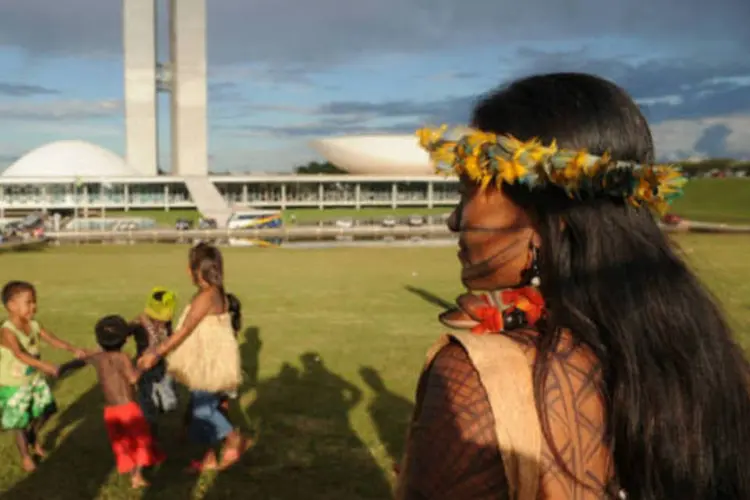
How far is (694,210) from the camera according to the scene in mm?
49750

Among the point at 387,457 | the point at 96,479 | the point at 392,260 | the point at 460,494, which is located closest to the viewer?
the point at 460,494

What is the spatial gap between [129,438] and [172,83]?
72.9 metres

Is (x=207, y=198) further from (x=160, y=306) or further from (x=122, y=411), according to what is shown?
(x=122, y=411)

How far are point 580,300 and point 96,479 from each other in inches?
169

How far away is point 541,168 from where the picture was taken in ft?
3.89

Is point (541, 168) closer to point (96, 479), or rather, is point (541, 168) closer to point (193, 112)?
point (96, 479)

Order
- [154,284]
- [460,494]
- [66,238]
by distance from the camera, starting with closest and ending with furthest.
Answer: [460,494], [154,284], [66,238]

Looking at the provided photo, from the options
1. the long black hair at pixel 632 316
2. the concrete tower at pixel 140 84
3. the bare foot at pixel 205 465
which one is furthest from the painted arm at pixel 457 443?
the concrete tower at pixel 140 84

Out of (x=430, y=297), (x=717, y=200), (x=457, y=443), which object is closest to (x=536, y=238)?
(x=457, y=443)

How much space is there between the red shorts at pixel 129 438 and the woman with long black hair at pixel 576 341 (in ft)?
12.5

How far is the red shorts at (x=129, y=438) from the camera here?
460 cm

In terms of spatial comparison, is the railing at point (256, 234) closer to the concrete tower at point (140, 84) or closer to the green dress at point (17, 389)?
the green dress at point (17, 389)

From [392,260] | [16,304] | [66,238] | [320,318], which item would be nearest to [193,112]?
[66,238]

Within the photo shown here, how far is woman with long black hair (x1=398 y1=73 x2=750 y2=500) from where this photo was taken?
1.09 meters
